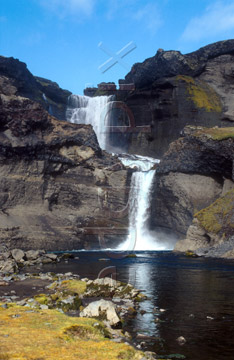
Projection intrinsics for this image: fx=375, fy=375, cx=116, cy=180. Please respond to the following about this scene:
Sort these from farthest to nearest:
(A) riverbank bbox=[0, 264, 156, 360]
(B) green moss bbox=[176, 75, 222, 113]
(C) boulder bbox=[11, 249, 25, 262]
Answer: (B) green moss bbox=[176, 75, 222, 113] < (C) boulder bbox=[11, 249, 25, 262] < (A) riverbank bbox=[0, 264, 156, 360]

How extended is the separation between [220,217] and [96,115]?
6740cm

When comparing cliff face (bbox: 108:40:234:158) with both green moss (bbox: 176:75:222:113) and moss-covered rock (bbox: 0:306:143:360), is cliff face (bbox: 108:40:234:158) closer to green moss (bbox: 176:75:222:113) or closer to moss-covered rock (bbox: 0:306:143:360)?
green moss (bbox: 176:75:222:113)

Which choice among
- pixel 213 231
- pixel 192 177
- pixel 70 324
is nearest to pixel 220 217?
pixel 213 231

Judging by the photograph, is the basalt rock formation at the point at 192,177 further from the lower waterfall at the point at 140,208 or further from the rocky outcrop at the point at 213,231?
the rocky outcrop at the point at 213,231

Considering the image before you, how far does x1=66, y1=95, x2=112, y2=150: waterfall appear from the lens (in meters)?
117

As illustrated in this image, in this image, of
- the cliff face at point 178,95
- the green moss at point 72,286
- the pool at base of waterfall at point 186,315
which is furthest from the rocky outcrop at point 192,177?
the green moss at point 72,286

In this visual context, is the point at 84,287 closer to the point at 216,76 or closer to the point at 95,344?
the point at 95,344

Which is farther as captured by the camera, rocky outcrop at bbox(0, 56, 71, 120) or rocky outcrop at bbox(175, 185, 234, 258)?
rocky outcrop at bbox(0, 56, 71, 120)

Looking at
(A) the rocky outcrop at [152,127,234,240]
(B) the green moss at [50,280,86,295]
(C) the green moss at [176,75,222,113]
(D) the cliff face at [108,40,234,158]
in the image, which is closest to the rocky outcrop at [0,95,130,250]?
(A) the rocky outcrop at [152,127,234,240]

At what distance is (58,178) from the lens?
8438 cm

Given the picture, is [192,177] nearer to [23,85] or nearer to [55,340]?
[23,85]

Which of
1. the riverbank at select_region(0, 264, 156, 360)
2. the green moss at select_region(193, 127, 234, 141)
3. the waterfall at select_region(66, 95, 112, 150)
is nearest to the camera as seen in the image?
the riverbank at select_region(0, 264, 156, 360)

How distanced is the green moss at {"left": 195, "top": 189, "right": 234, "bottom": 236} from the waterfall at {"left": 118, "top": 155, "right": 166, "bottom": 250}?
18.3m

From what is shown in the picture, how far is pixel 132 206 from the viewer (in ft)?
275
